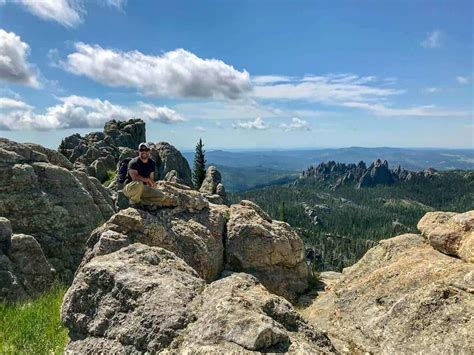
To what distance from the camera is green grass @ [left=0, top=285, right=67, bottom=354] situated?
808 cm

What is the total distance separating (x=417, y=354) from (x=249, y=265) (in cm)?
1474

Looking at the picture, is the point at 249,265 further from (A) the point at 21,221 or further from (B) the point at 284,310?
(B) the point at 284,310

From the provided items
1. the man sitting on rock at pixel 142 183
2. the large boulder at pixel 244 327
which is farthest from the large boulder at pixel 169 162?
the large boulder at pixel 244 327

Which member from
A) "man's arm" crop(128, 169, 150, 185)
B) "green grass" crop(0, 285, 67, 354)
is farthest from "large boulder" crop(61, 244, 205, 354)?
"man's arm" crop(128, 169, 150, 185)

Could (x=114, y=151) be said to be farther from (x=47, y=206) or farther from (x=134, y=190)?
(x=134, y=190)

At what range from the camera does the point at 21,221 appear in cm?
2069

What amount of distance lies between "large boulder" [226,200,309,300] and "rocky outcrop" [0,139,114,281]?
8.10m

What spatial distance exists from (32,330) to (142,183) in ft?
34.2

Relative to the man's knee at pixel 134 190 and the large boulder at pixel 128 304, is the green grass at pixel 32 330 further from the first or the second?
the man's knee at pixel 134 190

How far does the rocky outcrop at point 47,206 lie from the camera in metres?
20.5

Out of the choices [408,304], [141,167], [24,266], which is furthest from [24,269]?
[408,304]

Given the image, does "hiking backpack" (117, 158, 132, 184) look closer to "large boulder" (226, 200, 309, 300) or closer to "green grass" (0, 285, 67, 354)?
"large boulder" (226, 200, 309, 300)

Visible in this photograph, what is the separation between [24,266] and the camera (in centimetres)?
1564

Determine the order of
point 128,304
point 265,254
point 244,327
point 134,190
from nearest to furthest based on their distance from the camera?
1. point 244,327
2. point 128,304
3. point 134,190
4. point 265,254
